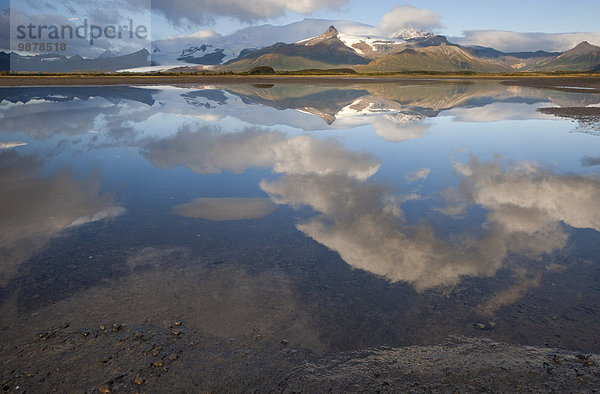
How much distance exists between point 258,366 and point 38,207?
8752 mm

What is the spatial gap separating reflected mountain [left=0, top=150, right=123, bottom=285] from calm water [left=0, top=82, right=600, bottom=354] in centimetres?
6

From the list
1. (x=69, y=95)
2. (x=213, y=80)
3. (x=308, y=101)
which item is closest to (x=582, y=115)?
(x=308, y=101)

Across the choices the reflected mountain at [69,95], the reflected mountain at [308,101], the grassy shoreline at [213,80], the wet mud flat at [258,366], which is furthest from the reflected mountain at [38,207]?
the grassy shoreline at [213,80]

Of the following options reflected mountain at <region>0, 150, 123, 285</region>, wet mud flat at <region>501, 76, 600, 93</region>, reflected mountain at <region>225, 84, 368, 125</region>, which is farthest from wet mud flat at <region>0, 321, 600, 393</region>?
wet mud flat at <region>501, 76, 600, 93</region>

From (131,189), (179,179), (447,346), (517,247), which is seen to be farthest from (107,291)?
(517,247)

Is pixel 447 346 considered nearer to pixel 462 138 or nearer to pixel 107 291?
pixel 107 291

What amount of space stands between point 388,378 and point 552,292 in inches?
147

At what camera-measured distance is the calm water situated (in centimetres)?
561

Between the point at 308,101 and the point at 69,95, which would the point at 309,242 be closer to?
the point at 308,101

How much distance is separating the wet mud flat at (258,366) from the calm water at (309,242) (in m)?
0.24

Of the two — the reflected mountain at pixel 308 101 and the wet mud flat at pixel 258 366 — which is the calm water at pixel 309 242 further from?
the reflected mountain at pixel 308 101

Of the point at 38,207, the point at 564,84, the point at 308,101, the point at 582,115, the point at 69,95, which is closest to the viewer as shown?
the point at 38,207

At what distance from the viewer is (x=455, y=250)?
25.5ft

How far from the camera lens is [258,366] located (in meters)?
4.67
